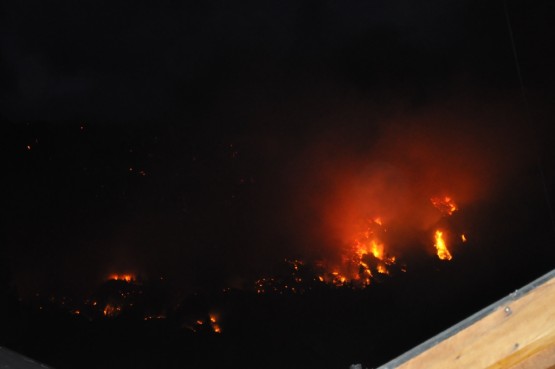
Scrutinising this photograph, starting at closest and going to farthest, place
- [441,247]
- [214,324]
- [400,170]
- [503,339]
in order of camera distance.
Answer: [503,339], [214,324], [441,247], [400,170]

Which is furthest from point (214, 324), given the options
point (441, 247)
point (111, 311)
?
point (441, 247)

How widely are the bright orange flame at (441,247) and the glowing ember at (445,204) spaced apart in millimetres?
272

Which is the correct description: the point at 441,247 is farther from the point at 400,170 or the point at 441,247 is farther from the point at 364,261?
the point at 400,170

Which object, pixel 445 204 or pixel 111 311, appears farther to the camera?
pixel 445 204

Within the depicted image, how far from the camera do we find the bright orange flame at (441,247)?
4.50 metres

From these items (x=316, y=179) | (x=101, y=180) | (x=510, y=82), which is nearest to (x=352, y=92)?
(x=316, y=179)

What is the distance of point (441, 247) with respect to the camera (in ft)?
14.9

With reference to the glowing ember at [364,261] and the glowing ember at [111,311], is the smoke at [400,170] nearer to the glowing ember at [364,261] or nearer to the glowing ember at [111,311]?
the glowing ember at [364,261]

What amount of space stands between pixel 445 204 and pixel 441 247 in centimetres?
52

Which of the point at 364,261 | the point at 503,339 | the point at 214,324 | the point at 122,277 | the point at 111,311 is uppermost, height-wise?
the point at 122,277

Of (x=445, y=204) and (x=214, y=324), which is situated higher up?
(x=445, y=204)

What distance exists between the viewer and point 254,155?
5402 mm

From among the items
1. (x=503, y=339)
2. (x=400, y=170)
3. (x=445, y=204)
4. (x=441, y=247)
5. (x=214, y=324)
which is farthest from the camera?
(x=400, y=170)

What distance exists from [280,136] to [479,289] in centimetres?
274
